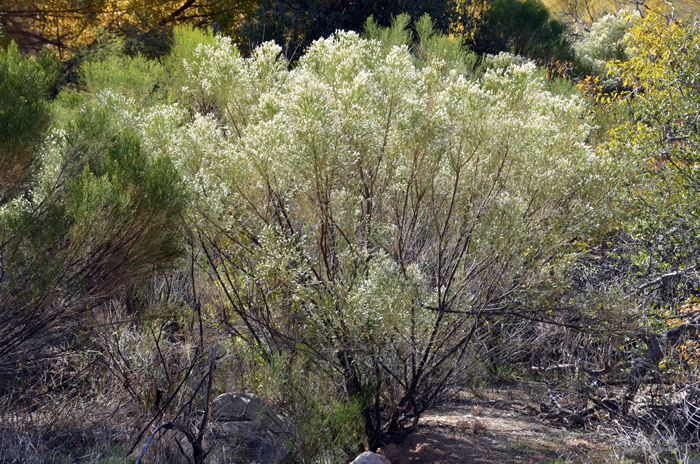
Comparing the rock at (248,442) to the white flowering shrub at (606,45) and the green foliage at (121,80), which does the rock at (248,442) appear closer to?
the green foliage at (121,80)

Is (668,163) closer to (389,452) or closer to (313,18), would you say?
(389,452)

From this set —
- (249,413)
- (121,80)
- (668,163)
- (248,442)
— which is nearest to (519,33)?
(668,163)

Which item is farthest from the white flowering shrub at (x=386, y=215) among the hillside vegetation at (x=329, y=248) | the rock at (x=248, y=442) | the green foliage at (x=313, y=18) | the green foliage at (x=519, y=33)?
the green foliage at (x=519, y=33)

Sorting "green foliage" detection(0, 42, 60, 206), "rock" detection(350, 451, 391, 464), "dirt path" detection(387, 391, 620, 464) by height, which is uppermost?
"green foliage" detection(0, 42, 60, 206)

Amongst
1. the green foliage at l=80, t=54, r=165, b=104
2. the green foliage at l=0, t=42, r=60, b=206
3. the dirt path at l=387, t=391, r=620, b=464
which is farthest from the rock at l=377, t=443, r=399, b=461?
the green foliage at l=80, t=54, r=165, b=104

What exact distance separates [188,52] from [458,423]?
17.8 ft

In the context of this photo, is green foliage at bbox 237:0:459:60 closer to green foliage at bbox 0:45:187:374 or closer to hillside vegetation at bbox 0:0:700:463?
hillside vegetation at bbox 0:0:700:463

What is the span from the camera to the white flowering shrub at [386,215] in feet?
14.6

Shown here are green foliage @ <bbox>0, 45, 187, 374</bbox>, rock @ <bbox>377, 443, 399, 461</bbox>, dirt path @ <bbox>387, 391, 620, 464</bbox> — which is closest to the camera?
green foliage @ <bbox>0, 45, 187, 374</bbox>

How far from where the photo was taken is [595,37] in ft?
46.7

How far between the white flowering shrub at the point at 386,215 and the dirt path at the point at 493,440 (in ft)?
1.27

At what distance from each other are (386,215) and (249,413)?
2006 mm

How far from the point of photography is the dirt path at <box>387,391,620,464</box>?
5258 mm

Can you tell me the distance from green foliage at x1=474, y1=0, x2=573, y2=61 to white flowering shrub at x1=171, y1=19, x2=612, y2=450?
741 cm
